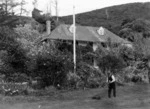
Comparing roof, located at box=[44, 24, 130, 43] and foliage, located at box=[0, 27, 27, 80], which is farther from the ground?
roof, located at box=[44, 24, 130, 43]

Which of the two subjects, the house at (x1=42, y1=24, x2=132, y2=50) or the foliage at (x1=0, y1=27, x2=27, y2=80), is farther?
the house at (x1=42, y1=24, x2=132, y2=50)

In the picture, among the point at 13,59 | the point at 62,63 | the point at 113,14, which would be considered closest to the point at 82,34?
the point at 13,59

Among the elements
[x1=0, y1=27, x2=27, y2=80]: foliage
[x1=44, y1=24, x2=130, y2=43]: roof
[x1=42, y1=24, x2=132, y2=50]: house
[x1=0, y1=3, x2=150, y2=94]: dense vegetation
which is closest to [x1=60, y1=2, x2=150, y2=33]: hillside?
[x1=44, y1=24, x2=130, y2=43]: roof

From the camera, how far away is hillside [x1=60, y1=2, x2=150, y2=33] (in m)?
87.4

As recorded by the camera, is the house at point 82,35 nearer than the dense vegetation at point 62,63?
No

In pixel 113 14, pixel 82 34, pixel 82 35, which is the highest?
pixel 113 14

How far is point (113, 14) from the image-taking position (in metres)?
97.5

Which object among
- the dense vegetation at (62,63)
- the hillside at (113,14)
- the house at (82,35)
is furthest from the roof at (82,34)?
the hillside at (113,14)

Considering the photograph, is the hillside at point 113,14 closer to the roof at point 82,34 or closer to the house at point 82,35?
the roof at point 82,34

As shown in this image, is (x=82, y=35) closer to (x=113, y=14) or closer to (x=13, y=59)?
(x=13, y=59)

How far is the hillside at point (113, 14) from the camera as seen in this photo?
287 ft

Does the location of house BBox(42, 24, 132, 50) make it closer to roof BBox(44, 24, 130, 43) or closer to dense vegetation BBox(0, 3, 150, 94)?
A: roof BBox(44, 24, 130, 43)

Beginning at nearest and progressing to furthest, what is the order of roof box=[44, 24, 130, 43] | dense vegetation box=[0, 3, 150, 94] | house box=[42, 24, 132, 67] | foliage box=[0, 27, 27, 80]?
dense vegetation box=[0, 3, 150, 94] → foliage box=[0, 27, 27, 80] → house box=[42, 24, 132, 67] → roof box=[44, 24, 130, 43]

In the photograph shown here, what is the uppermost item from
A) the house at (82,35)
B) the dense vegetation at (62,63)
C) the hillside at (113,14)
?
the hillside at (113,14)
